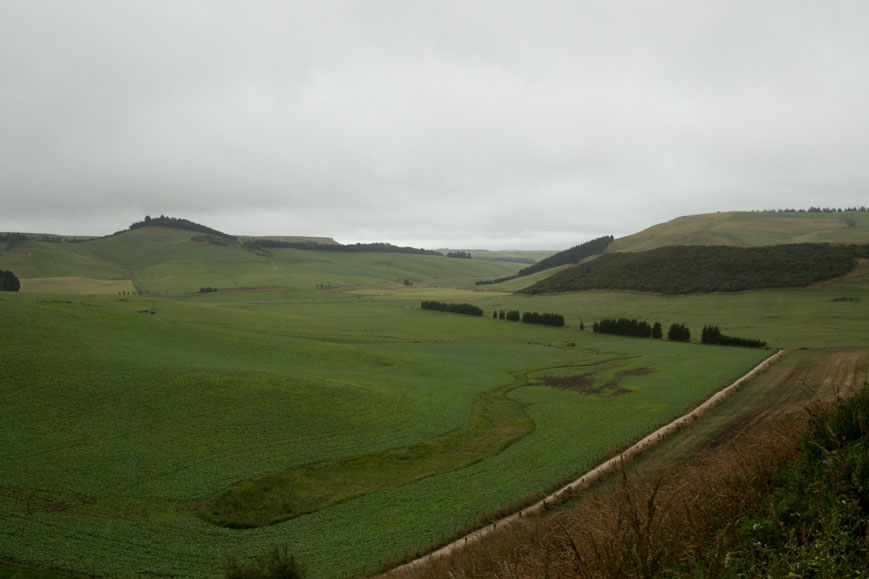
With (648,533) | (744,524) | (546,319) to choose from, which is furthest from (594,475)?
(546,319)

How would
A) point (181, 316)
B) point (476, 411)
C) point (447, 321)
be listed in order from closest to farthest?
point (476, 411), point (181, 316), point (447, 321)

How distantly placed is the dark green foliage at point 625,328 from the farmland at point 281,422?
18.1 feet

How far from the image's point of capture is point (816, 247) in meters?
130

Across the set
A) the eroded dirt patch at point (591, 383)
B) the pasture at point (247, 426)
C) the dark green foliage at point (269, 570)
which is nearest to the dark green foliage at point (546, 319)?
the pasture at point (247, 426)

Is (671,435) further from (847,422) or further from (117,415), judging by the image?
(117,415)

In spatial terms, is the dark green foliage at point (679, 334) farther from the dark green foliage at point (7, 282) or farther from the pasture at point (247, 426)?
the dark green foliage at point (7, 282)

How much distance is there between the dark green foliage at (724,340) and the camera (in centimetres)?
7294

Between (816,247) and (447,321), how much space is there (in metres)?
105

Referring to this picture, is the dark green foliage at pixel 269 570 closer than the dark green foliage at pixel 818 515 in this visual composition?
No

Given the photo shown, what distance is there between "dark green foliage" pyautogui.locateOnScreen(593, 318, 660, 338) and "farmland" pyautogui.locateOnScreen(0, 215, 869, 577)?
552 cm

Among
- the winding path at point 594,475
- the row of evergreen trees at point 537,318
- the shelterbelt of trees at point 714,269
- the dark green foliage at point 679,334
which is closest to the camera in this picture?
the winding path at point 594,475

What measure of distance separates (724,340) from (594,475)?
61706mm

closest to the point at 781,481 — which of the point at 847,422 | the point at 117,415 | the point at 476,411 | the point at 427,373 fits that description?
the point at 847,422

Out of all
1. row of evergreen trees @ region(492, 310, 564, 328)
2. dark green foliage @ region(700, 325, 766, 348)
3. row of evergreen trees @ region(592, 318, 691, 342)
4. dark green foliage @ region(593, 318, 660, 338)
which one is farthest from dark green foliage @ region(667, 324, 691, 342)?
row of evergreen trees @ region(492, 310, 564, 328)
